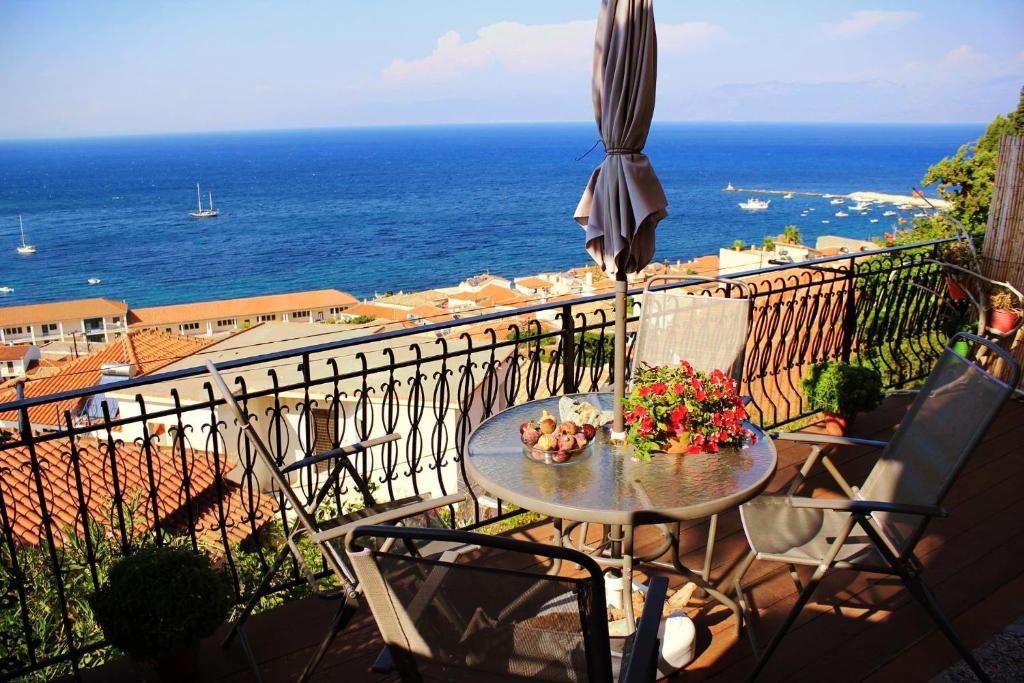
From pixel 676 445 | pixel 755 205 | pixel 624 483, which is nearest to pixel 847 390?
pixel 676 445

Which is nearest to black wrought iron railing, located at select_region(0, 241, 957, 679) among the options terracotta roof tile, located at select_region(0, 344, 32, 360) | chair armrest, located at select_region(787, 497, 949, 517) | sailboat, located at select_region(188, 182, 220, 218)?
chair armrest, located at select_region(787, 497, 949, 517)

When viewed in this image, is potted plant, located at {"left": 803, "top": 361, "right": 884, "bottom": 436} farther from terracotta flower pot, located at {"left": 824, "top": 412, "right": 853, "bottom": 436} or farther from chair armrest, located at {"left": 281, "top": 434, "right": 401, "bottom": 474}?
chair armrest, located at {"left": 281, "top": 434, "right": 401, "bottom": 474}

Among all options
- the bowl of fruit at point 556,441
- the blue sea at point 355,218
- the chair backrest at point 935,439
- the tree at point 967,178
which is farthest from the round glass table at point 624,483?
the blue sea at point 355,218

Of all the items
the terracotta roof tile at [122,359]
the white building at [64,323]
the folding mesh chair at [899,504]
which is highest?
the folding mesh chair at [899,504]

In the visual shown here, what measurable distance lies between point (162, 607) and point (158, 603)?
0.06 feet

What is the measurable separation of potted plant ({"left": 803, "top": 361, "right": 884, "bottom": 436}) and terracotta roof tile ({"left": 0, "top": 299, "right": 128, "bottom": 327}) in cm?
5897

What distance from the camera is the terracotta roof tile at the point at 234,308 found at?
180 feet

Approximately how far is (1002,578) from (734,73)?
5734 inches

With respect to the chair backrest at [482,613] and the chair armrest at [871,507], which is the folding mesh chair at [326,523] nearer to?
the chair backrest at [482,613]

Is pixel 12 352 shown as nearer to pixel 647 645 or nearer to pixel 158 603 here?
pixel 158 603

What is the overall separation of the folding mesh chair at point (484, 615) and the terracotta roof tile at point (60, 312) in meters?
60.6

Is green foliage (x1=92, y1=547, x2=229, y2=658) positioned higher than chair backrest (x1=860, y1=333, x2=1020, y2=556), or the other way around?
chair backrest (x1=860, y1=333, x2=1020, y2=556)

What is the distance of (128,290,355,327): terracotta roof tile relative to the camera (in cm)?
5500

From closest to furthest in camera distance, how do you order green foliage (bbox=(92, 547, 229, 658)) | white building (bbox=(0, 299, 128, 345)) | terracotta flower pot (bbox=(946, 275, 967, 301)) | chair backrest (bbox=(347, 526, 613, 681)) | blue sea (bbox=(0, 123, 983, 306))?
chair backrest (bbox=(347, 526, 613, 681)) < green foliage (bbox=(92, 547, 229, 658)) < terracotta flower pot (bbox=(946, 275, 967, 301)) < white building (bbox=(0, 299, 128, 345)) < blue sea (bbox=(0, 123, 983, 306))
